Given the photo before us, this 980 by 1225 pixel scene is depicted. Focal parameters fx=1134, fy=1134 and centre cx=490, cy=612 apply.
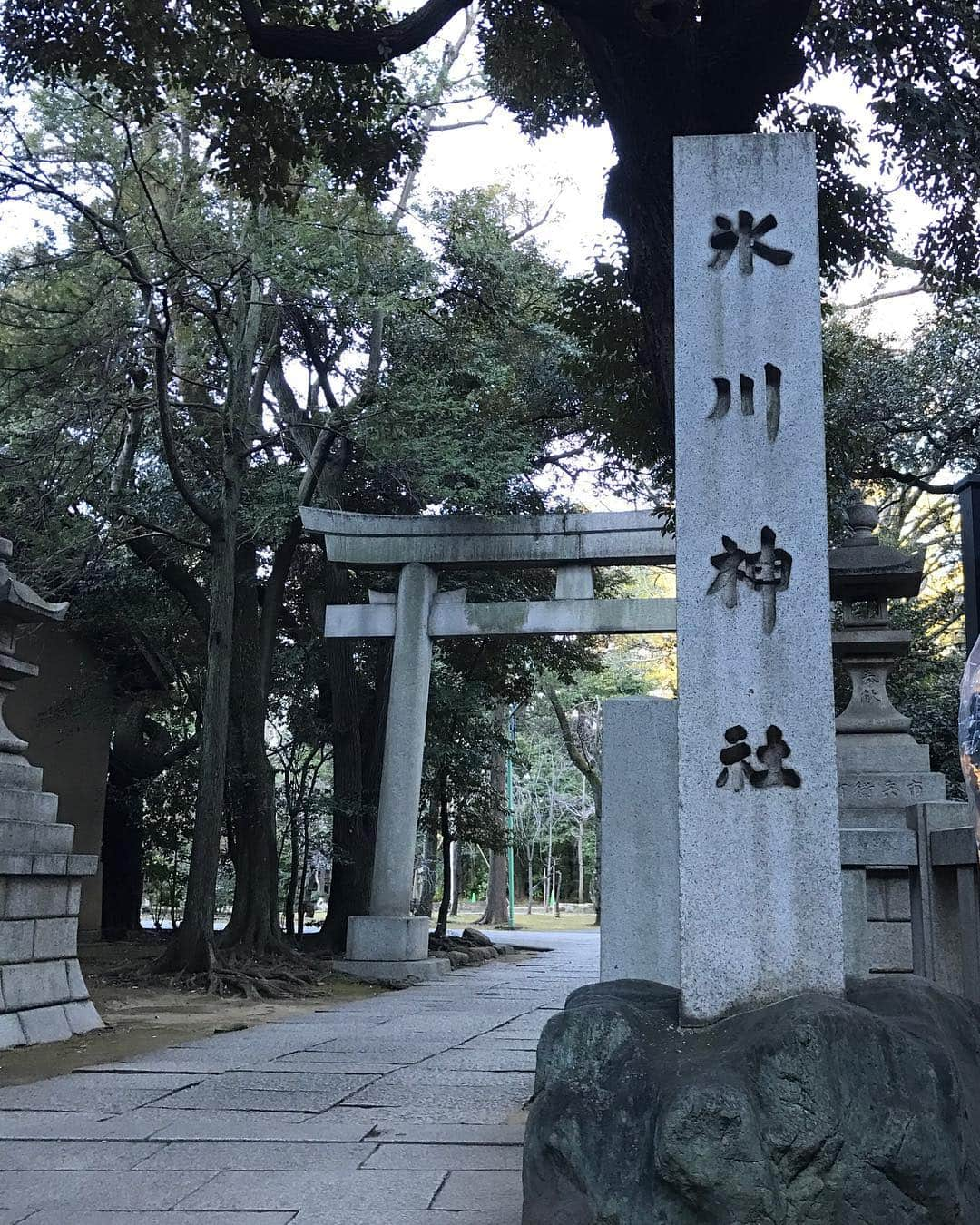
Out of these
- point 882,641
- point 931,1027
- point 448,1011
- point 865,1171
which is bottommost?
point 448,1011

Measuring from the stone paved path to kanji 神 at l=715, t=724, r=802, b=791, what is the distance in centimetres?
154

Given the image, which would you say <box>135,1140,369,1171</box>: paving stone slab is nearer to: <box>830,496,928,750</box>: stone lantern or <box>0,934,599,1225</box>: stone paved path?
<box>0,934,599,1225</box>: stone paved path

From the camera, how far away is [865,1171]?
2.87 metres

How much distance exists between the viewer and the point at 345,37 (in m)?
6.23

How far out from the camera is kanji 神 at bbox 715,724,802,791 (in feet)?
12.1

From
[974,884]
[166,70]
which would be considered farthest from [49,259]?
[974,884]

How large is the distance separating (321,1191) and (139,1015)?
5.72m

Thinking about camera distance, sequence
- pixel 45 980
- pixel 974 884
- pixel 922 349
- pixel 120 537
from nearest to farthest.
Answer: pixel 974 884 < pixel 45 980 < pixel 120 537 < pixel 922 349

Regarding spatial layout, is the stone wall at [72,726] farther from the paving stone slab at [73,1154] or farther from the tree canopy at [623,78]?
the paving stone slab at [73,1154]

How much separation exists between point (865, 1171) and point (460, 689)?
42.7ft

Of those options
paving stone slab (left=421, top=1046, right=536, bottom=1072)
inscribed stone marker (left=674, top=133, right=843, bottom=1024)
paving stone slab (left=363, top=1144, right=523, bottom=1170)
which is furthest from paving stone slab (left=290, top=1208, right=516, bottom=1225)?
paving stone slab (left=421, top=1046, right=536, bottom=1072)

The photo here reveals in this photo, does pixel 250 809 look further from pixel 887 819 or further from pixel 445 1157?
pixel 445 1157

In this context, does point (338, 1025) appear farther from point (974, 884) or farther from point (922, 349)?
point (922, 349)

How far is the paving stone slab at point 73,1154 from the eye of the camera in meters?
4.18
